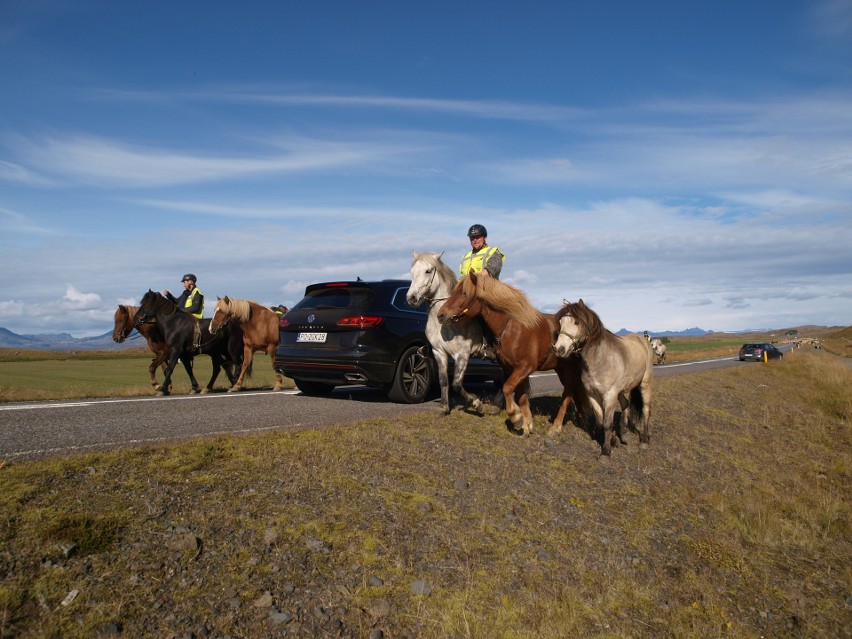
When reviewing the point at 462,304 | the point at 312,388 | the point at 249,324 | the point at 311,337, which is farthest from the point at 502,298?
the point at 249,324

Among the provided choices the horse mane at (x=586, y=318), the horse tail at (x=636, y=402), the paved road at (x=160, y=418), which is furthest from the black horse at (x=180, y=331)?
the horse tail at (x=636, y=402)

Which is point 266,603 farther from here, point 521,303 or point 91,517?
point 521,303

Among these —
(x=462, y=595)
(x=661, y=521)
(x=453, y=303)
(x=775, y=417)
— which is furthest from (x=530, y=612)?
(x=775, y=417)

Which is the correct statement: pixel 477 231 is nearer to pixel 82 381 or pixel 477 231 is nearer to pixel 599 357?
pixel 599 357

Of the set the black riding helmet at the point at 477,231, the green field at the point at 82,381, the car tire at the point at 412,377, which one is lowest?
the green field at the point at 82,381

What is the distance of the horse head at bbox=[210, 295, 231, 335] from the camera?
13828 mm

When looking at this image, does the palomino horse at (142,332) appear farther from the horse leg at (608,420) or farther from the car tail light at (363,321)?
the horse leg at (608,420)

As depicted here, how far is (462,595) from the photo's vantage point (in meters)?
4.78

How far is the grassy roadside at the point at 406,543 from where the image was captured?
401 centimetres

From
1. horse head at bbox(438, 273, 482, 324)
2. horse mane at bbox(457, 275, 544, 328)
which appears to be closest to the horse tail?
horse mane at bbox(457, 275, 544, 328)

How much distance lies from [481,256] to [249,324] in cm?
704

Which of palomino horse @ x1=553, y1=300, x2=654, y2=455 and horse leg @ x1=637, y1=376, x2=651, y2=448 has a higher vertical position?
palomino horse @ x1=553, y1=300, x2=654, y2=455

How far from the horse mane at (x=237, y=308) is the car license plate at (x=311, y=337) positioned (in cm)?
365

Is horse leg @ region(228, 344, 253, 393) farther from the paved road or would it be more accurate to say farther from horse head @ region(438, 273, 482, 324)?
horse head @ region(438, 273, 482, 324)
